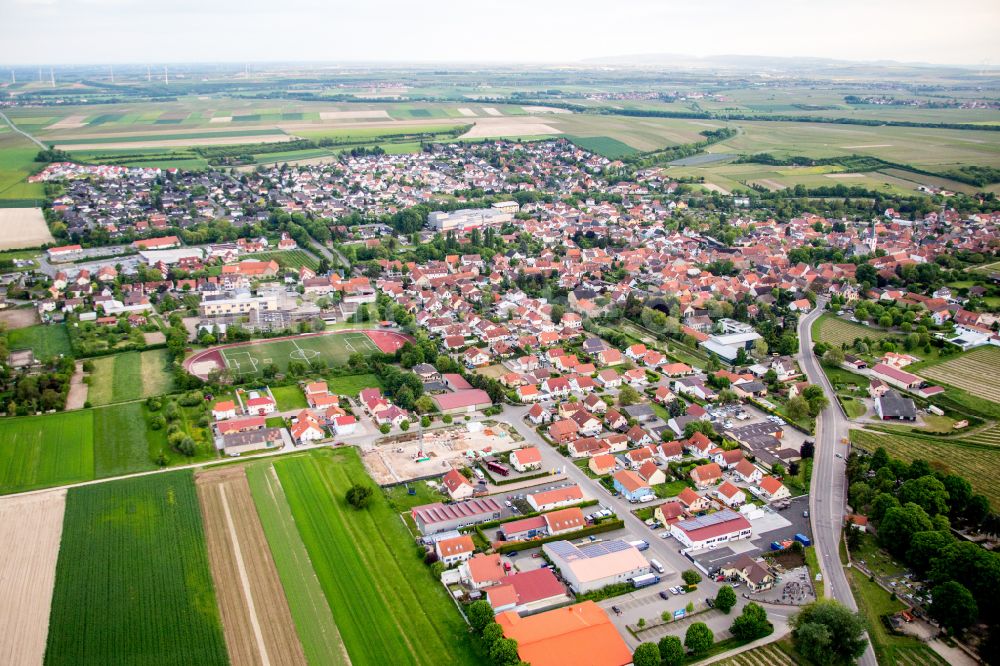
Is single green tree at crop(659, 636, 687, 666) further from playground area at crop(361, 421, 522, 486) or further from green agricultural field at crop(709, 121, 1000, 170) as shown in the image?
green agricultural field at crop(709, 121, 1000, 170)

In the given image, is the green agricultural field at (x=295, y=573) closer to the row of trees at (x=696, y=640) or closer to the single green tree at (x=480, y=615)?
the single green tree at (x=480, y=615)

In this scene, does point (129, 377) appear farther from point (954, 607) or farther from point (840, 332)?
point (840, 332)

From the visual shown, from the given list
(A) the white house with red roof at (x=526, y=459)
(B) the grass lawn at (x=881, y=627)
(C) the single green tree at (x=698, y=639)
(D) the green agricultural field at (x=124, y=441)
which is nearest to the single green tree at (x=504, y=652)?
(C) the single green tree at (x=698, y=639)

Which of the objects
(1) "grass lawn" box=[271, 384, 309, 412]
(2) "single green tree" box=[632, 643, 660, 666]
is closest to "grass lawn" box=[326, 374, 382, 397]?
(1) "grass lawn" box=[271, 384, 309, 412]

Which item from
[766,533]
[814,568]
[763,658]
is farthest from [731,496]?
[763,658]

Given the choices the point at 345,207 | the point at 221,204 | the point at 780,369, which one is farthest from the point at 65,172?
the point at 780,369

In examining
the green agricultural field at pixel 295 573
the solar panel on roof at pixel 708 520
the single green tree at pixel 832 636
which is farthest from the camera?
the solar panel on roof at pixel 708 520
